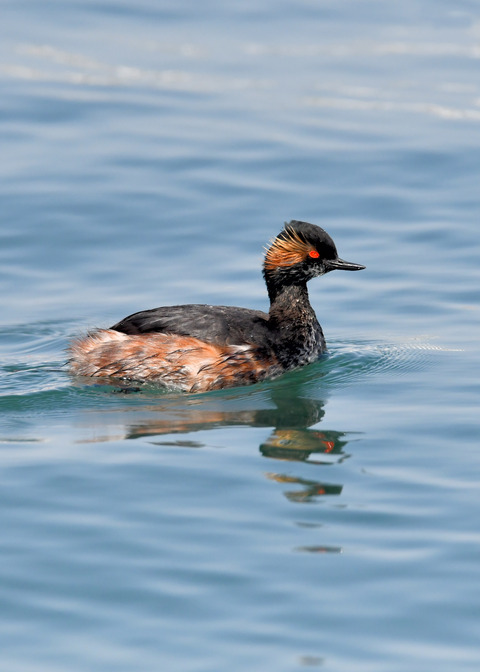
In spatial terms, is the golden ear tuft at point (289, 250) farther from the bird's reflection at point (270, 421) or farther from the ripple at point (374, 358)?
the bird's reflection at point (270, 421)

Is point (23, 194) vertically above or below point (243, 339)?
above

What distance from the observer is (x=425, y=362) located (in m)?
10.2

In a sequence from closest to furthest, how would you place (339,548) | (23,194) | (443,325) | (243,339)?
(339,548)
(243,339)
(443,325)
(23,194)

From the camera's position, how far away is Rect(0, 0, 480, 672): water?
5898 millimetres

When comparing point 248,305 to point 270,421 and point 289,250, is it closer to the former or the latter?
point 289,250

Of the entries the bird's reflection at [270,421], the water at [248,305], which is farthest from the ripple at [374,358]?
the bird's reflection at [270,421]

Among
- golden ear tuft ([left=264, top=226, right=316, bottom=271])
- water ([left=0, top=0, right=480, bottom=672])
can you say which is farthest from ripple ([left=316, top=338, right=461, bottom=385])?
golden ear tuft ([left=264, top=226, right=316, bottom=271])

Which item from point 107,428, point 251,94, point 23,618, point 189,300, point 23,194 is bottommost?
point 23,618

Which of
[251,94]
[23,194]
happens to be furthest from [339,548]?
A: [251,94]

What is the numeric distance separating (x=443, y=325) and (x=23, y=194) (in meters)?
5.53

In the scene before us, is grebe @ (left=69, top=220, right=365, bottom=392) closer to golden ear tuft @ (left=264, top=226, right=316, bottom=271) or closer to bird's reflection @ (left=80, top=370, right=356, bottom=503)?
golden ear tuft @ (left=264, top=226, right=316, bottom=271)

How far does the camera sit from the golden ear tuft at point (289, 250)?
1054cm

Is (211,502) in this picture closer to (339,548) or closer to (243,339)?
(339,548)

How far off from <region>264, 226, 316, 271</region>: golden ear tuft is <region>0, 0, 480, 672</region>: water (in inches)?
34.4
